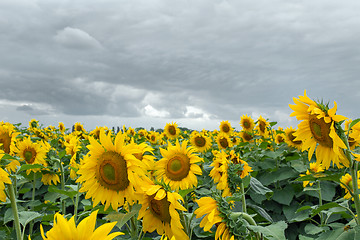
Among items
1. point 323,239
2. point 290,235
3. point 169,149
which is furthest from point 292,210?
point 323,239

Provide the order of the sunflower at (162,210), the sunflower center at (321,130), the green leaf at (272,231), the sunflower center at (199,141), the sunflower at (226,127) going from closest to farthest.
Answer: the green leaf at (272,231) → the sunflower at (162,210) → the sunflower center at (321,130) → the sunflower center at (199,141) → the sunflower at (226,127)

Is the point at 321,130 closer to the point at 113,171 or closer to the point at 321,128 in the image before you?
the point at 321,128

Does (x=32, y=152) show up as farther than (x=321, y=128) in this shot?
Yes

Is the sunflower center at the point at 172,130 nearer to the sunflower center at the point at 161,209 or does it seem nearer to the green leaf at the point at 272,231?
the sunflower center at the point at 161,209

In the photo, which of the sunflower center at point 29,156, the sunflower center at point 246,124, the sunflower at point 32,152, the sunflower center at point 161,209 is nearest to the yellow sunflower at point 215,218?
the sunflower center at point 161,209

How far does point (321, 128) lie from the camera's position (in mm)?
2664

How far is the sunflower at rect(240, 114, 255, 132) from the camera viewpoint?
9.52 metres

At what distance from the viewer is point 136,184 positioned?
236 centimetres

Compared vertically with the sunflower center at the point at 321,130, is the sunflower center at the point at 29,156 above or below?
below

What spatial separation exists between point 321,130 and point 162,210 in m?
1.58

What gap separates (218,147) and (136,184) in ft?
23.0

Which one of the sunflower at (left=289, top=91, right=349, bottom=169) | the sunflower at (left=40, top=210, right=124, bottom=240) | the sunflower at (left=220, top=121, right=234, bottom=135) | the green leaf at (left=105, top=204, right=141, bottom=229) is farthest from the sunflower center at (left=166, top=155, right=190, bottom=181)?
the sunflower at (left=220, top=121, right=234, bottom=135)

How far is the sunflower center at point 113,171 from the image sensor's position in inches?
99.6

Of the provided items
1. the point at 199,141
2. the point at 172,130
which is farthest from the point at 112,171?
the point at 172,130
